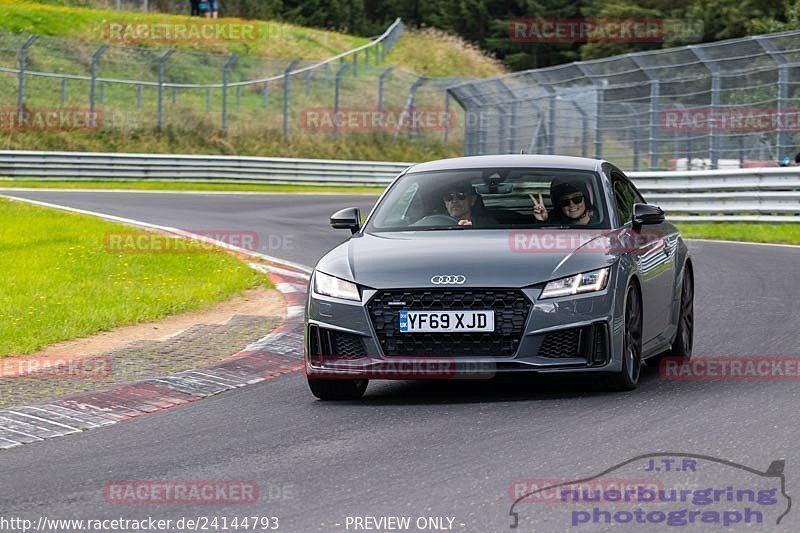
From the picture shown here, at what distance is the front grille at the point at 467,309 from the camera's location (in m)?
8.05

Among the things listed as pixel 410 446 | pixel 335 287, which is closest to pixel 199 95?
pixel 335 287

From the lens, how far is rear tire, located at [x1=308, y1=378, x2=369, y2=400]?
8.59m

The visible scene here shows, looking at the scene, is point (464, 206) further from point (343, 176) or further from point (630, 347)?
point (343, 176)

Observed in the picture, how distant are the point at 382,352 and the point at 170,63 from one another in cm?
4445

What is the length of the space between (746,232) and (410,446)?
1664 centimetres

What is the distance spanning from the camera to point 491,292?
26.4 feet

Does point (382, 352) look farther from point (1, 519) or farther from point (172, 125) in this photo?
point (172, 125)

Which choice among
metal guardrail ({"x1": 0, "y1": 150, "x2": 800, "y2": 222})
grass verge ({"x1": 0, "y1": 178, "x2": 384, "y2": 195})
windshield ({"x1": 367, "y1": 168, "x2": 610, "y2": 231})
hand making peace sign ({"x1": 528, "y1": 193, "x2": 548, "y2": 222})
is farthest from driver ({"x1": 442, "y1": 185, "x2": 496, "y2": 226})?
grass verge ({"x1": 0, "y1": 178, "x2": 384, "y2": 195})

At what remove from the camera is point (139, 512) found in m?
5.71

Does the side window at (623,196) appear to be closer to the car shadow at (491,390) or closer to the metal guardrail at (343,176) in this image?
the car shadow at (491,390)

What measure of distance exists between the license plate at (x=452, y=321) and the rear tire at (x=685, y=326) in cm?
227

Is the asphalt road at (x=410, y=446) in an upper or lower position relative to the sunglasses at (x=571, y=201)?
lower

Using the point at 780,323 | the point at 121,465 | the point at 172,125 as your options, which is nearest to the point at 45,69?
the point at 172,125

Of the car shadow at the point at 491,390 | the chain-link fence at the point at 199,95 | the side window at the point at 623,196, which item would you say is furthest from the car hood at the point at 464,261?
the chain-link fence at the point at 199,95
